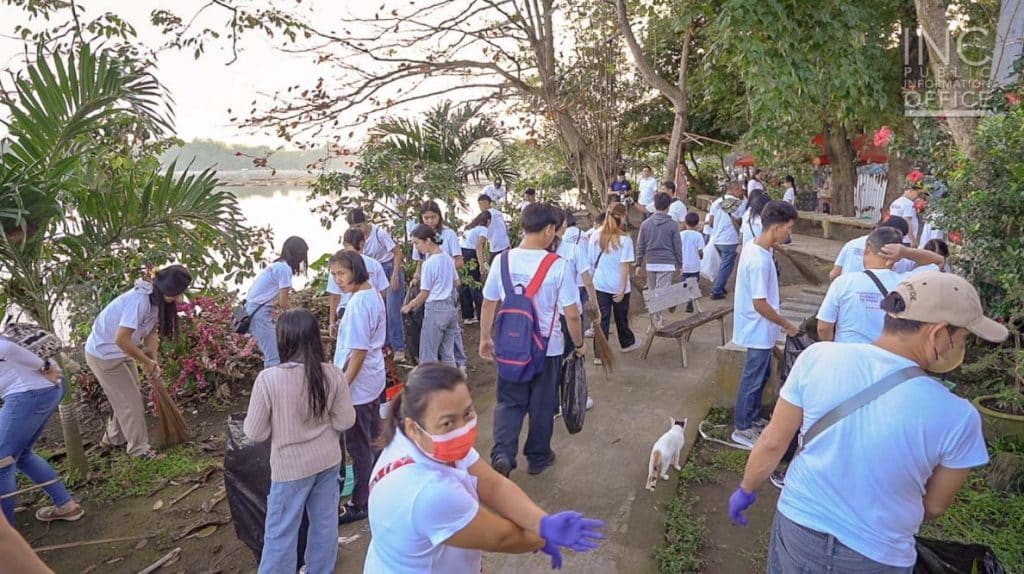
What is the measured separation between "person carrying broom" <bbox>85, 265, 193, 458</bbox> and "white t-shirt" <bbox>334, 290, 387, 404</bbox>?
1515 mm

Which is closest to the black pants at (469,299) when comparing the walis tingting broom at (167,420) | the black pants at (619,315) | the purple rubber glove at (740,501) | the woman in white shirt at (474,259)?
the woman in white shirt at (474,259)

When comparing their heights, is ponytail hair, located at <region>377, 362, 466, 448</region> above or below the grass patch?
above

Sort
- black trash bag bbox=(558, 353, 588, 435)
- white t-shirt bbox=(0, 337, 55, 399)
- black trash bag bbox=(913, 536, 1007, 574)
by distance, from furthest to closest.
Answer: black trash bag bbox=(558, 353, 588, 435) < white t-shirt bbox=(0, 337, 55, 399) < black trash bag bbox=(913, 536, 1007, 574)

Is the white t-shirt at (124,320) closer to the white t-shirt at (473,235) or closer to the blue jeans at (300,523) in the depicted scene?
the blue jeans at (300,523)

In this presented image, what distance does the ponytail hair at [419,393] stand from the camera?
1.72m

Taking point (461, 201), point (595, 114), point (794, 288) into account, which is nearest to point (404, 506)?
point (461, 201)

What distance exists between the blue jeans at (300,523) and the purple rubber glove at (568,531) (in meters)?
1.44

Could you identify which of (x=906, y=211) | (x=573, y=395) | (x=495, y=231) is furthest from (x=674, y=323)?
(x=906, y=211)

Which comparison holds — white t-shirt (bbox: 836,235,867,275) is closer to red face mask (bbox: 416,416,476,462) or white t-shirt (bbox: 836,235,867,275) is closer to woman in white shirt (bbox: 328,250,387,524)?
Answer: woman in white shirt (bbox: 328,250,387,524)

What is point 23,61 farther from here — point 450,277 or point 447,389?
point 447,389

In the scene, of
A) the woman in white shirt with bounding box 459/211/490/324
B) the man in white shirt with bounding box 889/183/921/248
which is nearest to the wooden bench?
the woman in white shirt with bounding box 459/211/490/324

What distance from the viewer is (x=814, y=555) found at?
76.5 inches

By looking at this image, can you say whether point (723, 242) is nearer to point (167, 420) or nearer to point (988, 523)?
point (988, 523)

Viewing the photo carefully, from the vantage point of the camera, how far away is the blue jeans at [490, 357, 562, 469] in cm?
389
